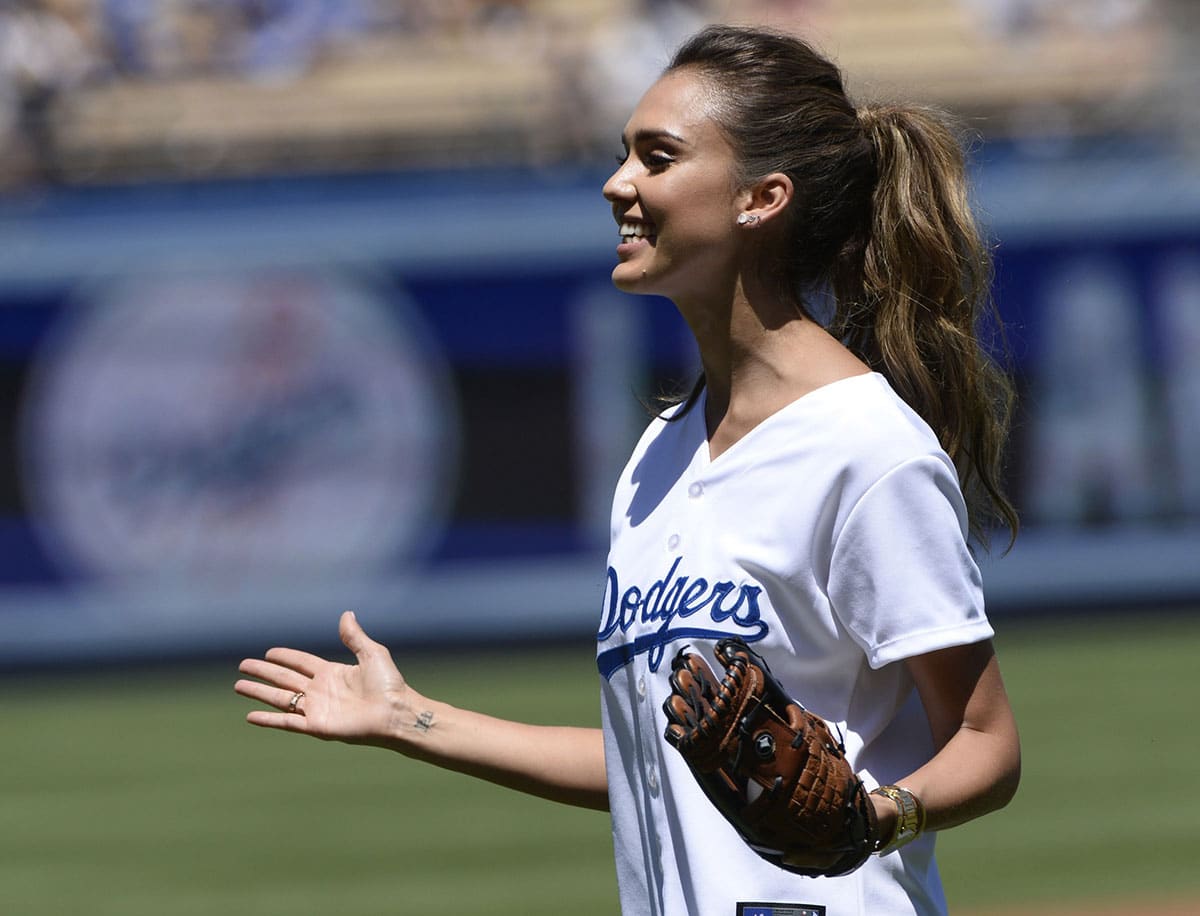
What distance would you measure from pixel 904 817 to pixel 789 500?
411 millimetres

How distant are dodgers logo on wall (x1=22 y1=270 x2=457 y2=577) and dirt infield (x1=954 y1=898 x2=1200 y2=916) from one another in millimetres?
6761

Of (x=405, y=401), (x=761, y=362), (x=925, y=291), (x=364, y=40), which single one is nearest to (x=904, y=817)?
(x=761, y=362)

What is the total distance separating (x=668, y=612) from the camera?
2.43 m

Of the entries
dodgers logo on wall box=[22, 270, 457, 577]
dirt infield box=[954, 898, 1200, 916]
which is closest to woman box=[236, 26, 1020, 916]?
dirt infield box=[954, 898, 1200, 916]

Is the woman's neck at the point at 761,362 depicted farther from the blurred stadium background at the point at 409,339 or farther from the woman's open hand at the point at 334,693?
the blurred stadium background at the point at 409,339

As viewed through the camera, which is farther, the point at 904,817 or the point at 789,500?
the point at 789,500

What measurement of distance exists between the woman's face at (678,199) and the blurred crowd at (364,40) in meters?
10.7

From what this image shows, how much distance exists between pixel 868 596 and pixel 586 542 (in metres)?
10.7

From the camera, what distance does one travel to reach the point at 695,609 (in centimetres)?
238

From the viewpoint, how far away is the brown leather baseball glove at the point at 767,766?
2105 mm

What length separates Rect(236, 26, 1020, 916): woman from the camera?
229 cm

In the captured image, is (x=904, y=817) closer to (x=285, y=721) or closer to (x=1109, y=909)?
(x=285, y=721)

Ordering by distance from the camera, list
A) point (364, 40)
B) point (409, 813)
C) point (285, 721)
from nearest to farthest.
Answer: point (285, 721)
point (409, 813)
point (364, 40)

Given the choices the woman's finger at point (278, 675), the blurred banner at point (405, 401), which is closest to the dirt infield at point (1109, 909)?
the woman's finger at point (278, 675)
